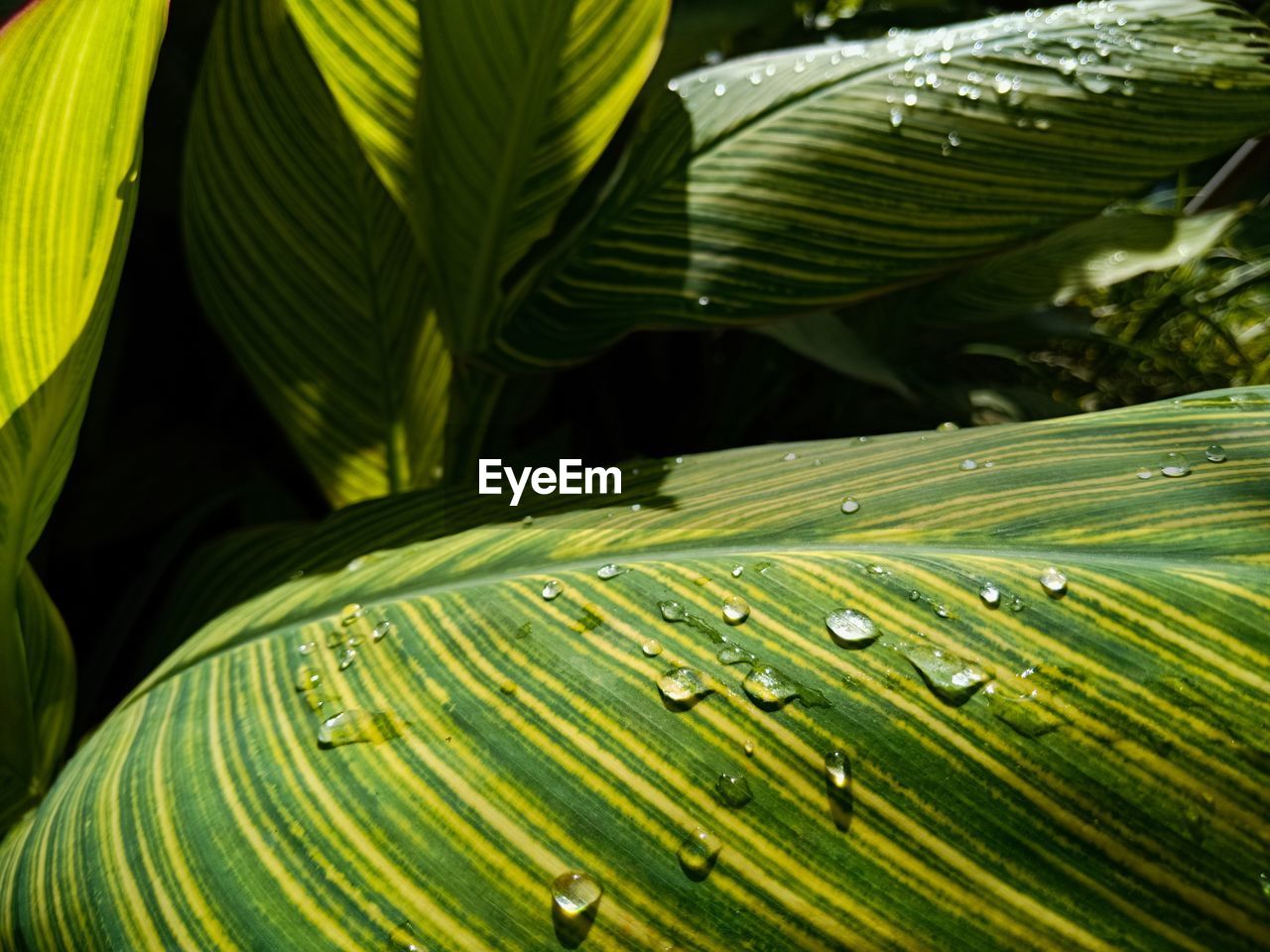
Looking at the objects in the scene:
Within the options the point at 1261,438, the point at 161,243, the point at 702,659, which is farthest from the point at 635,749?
the point at 161,243

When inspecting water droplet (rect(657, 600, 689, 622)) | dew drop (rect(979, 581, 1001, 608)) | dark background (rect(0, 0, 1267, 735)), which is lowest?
dark background (rect(0, 0, 1267, 735))

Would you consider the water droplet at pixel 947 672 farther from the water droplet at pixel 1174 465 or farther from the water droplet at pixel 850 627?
the water droplet at pixel 1174 465

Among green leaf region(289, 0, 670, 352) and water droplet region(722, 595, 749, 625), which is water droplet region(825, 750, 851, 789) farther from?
green leaf region(289, 0, 670, 352)

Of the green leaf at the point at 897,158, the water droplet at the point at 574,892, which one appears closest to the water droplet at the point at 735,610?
the water droplet at the point at 574,892

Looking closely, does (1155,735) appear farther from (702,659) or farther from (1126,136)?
(1126,136)

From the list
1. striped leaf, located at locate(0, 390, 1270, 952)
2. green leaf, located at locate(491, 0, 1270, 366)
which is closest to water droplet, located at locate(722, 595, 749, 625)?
striped leaf, located at locate(0, 390, 1270, 952)

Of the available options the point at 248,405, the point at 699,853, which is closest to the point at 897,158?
the point at 699,853

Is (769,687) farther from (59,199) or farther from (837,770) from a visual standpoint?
(59,199)
